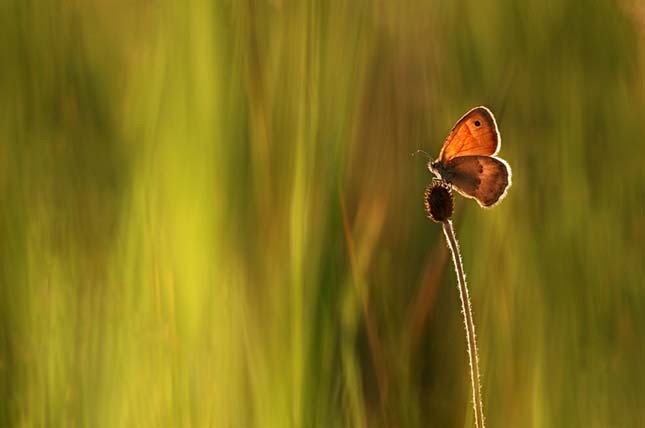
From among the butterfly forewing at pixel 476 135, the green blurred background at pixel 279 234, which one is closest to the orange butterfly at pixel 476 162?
the butterfly forewing at pixel 476 135

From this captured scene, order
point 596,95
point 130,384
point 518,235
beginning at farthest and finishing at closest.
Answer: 1. point 596,95
2. point 518,235
3. point 130,384

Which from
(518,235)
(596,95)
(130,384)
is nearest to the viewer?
(130,384)

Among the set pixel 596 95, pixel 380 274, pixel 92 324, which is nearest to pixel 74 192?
pixel 92 324

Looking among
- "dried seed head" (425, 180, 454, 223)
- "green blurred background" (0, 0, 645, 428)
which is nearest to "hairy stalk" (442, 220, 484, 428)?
"dried seed head" (425, 180, 454, 223)

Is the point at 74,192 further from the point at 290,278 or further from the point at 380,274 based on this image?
the point at 380,274

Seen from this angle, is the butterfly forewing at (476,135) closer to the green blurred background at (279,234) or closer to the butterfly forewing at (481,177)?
the butterfly forewing at (481,177)

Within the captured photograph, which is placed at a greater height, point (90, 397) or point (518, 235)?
point (518, 235)

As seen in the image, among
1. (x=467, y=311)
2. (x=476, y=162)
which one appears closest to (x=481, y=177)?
(x=476, y=162)
